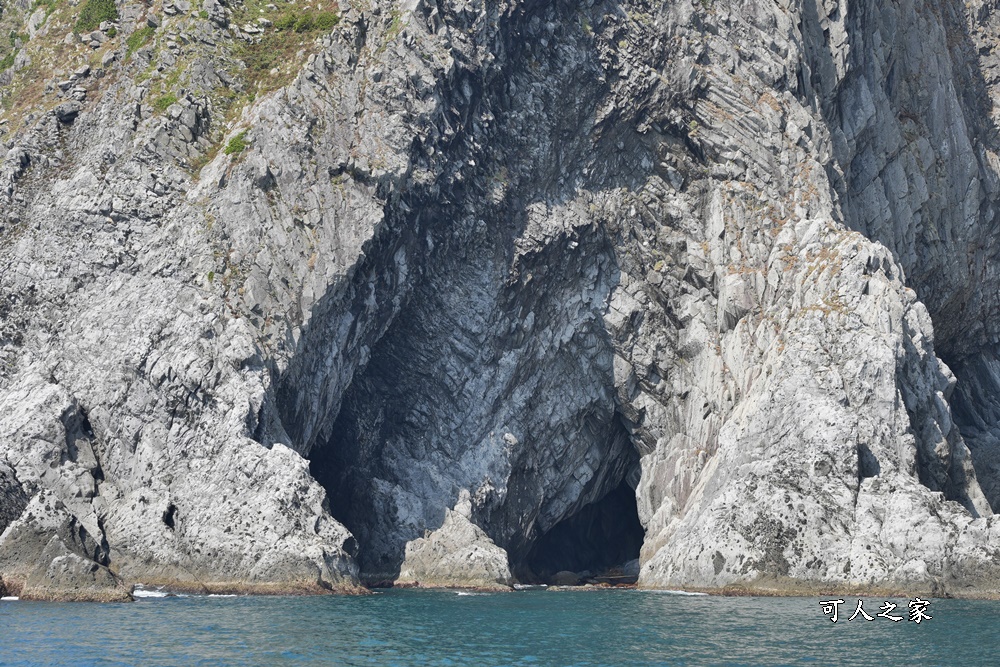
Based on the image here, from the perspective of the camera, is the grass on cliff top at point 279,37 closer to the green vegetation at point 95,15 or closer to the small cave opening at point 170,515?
the green vegetation at point 95,15

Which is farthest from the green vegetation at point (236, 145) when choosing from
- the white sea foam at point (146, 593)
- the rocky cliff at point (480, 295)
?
the white sea foam at point (146, 593)

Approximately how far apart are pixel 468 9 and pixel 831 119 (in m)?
26.0

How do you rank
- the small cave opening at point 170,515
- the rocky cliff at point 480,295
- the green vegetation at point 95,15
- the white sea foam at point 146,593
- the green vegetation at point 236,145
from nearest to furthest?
the white sea foam at point 146,593 → the small cave opening at point 170,515 → the rocky cliff at point 480,295 → the green vegetation at point 236,145 → the green vegetation at point 95,15

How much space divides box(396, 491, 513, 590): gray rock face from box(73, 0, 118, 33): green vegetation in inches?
1404

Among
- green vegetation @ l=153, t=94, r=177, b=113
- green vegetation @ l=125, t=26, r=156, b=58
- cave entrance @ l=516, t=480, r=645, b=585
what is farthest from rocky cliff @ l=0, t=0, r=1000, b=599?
green vegetation @ l=153, t=94, r=177, b=113

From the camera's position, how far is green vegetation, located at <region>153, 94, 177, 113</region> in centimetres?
6531

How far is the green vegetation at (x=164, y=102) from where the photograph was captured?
65312mm

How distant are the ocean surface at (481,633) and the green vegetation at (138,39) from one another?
33149 millimetres

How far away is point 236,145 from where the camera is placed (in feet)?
210

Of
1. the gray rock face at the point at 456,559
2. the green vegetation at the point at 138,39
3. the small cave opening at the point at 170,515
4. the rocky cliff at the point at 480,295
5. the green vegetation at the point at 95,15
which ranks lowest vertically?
the gray rock face at the point at 456,559

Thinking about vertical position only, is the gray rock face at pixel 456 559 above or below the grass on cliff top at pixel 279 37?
below

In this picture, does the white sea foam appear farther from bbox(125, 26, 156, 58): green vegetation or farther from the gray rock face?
bbox(125, 26, 156, 58): green vegetation

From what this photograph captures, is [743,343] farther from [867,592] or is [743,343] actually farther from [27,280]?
[27,280]

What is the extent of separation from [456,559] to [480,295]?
617 inches
